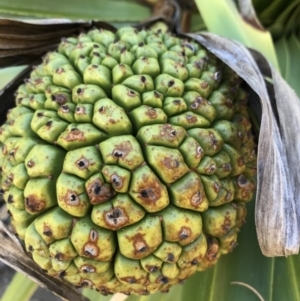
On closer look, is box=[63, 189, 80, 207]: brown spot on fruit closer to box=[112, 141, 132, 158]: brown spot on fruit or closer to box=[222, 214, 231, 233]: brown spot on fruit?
box=[112, 141, 132, 158]: brown spot on fruit

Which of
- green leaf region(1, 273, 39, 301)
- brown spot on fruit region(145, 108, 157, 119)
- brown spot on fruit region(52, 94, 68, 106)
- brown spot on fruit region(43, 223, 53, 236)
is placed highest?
brown spot on fruit region(52, 94, 68, 106)

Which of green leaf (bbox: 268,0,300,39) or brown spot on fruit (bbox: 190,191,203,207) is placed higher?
green leaf (bbox: 268,0,300,39)

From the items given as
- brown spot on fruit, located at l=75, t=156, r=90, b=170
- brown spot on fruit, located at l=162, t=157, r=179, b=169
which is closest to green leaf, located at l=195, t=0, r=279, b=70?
brown spot on fruit, located at l=162, t=157, r=179, b=169

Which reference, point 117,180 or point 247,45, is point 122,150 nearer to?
point 117,180

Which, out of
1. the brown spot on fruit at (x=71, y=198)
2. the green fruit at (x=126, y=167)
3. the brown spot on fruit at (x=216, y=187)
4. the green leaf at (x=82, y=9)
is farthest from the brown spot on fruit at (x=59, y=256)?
the green leaf at (x=82, y=9)

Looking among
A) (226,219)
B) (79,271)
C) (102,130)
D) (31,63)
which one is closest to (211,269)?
(226,219)

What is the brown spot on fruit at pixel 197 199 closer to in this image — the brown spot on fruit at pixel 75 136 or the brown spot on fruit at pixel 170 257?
the brown spot on fruit at pixel 170 257

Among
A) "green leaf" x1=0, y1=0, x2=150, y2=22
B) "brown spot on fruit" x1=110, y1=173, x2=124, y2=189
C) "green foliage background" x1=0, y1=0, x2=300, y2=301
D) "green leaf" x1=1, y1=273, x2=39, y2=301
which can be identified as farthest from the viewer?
"green leaf" x1=0, y1=0, x2=150, y2=22
